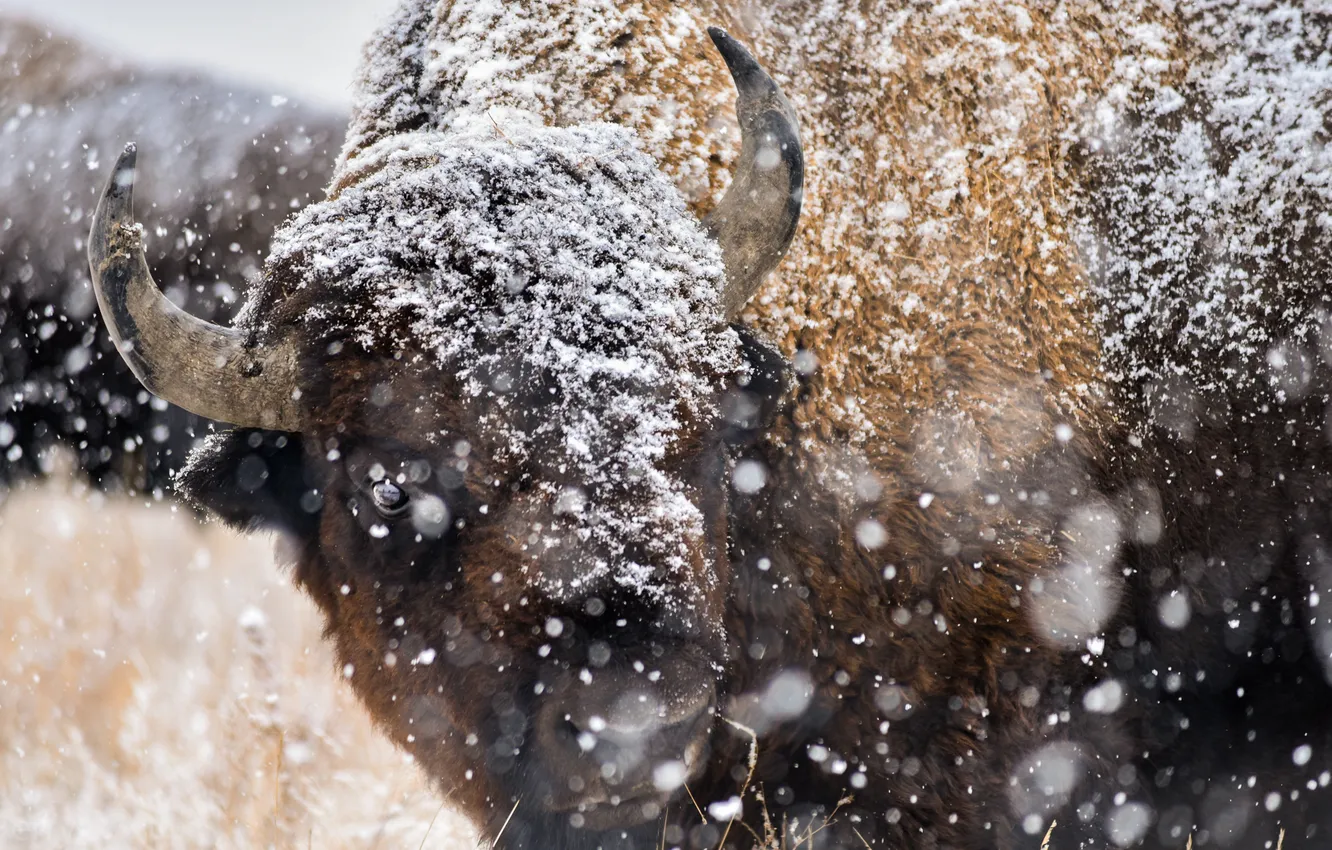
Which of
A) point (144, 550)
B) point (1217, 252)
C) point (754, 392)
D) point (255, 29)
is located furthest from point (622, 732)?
point (255, 29)

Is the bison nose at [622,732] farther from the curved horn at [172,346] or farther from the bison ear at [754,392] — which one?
the curved horn at [172,346]

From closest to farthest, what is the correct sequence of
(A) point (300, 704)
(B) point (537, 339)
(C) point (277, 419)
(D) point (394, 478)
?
(B) point (537, 339) < (D) point (394, 478) < (C) point (277, 419) < (A) point (300, 704)

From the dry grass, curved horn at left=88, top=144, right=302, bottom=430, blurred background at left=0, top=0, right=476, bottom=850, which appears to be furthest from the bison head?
blurred background at left=0, top=0, right=476, bottom=850

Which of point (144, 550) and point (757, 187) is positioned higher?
point (757, 187)

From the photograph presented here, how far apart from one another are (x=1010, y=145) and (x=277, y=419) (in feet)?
7.11

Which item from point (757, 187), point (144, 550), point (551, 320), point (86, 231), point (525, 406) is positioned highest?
point (757, 187)

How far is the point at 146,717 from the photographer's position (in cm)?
498

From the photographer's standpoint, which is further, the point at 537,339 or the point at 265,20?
the point at 265,20

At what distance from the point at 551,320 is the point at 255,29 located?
1183 inches

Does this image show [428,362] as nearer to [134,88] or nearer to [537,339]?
[537,339]

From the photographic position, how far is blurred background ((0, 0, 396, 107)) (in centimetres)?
2073

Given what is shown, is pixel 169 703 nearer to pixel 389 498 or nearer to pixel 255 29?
pixel 389 498

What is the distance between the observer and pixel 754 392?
2.59 meters

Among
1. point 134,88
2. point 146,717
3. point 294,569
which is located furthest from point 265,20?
point 294,569
